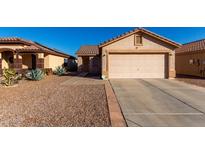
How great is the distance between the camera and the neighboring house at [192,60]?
59.8ft

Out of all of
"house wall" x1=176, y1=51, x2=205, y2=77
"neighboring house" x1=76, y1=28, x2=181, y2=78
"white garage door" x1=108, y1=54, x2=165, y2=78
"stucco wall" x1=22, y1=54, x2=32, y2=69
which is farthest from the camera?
"stucco wall" x1=22, y1=54, x2=32, y2=69

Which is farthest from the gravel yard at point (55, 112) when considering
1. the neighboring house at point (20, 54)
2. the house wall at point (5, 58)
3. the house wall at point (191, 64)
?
the house wall at point (191, 64)

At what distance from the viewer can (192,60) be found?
20.1 metres

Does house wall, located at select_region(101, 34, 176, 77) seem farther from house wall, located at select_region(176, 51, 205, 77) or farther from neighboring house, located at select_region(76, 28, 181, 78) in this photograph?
house wall, located at select_region(176, 51, 205, 77)

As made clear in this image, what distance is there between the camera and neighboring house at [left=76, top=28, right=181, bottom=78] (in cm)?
1659

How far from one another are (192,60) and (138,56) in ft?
23.3

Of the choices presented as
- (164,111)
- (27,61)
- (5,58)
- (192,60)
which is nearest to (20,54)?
(27,61)

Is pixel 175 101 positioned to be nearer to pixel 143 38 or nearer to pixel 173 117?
pixel 173 117

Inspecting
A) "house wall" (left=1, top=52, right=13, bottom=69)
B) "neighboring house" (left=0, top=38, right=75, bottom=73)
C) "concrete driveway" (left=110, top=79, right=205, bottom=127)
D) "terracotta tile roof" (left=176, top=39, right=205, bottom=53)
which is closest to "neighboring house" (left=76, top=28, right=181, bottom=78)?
"terracotta tile roof" (left=176, top=39, right=205, bottom=53)

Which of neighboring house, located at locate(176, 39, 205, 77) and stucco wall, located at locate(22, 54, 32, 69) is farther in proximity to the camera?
stucco wall, located at locate(22, 54, 32, 69)

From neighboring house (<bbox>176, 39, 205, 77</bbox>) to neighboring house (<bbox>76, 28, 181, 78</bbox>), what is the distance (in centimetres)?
367

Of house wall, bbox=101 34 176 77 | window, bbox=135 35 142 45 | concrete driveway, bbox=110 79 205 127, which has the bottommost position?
concrete driveway, bbox=110 79 205 127
